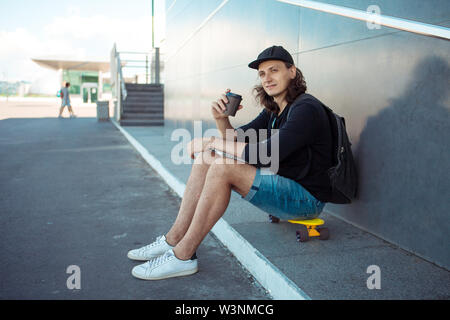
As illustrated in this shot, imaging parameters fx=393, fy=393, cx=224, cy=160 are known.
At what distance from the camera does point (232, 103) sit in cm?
281

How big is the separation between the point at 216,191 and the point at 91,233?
1492 millimetres

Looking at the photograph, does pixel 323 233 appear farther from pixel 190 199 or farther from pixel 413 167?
pixel 190 199

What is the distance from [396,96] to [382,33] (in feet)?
1.52

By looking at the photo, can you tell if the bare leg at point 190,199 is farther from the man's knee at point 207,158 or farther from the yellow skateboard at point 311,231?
the yellow skateboard at point 311,231

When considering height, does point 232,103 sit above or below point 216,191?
above

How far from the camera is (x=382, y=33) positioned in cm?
270

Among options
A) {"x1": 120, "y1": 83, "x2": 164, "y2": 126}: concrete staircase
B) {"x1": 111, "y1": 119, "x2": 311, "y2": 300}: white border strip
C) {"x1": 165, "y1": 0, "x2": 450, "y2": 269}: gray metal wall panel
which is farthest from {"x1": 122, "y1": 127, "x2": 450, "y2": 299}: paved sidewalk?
{"x1": 120, "y1": 83, "x2": 164, "y2": 126}: concrete staircase

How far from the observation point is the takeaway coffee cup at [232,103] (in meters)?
2.79

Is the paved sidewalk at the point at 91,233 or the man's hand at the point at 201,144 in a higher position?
the man's hand at the point at 201,144

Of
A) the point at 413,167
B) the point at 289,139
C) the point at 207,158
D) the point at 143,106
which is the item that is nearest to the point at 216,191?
the point at 207,158

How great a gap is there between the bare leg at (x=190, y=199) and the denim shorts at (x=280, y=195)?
37cm

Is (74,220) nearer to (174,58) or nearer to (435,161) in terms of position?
(435,161)

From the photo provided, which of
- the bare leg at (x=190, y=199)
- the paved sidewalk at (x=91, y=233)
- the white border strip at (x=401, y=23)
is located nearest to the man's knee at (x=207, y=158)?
the bare leg at (x=190, y=199)

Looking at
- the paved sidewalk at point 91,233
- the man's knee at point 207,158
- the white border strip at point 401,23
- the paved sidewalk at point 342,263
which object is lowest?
the paved sidewalk at point 91,233
